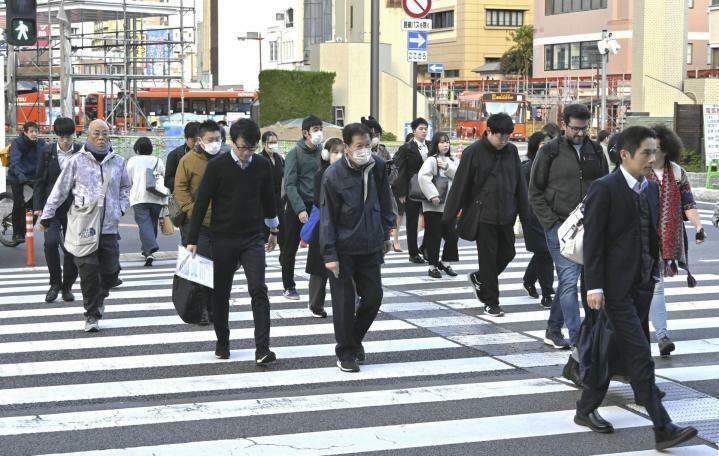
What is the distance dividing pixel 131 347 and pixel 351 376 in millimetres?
2223

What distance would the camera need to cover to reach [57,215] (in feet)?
37.3

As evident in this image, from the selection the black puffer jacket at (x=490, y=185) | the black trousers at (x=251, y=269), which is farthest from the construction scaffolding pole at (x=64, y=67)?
the black trousers at (x=251, y=269)

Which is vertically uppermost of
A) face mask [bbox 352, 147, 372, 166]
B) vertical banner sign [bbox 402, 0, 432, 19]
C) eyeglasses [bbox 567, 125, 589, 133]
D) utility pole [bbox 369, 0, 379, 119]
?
vertical banner sign [bbox 402, 0, 432, 19]

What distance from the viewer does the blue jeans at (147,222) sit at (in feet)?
50.4

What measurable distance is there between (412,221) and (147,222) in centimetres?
371

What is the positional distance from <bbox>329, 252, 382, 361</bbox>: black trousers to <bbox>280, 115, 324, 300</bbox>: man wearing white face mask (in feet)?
8.55

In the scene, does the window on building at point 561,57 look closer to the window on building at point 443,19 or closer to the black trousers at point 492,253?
the window on building at point 443,19

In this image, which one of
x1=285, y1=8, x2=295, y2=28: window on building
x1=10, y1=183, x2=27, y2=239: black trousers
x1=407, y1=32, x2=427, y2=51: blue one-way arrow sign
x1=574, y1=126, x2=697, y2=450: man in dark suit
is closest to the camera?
x1=574, y1=126, x2=697, y2=450: man in dark suit

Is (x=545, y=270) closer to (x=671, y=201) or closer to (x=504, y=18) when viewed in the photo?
(x=671, y=201)

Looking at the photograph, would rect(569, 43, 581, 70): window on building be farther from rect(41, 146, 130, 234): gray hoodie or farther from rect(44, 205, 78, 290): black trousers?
rect(41, 146, 130, 234): gray hoodie

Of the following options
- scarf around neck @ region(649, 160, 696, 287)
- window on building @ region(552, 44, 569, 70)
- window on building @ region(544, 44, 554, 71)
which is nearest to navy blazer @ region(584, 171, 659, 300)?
scarf around neck @ region(649, 160, 696, 287)

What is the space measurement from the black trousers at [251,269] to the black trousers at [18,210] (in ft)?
30.3

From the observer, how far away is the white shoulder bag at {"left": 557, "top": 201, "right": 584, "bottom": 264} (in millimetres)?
7059

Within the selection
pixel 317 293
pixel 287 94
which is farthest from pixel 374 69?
pixel 287 94
